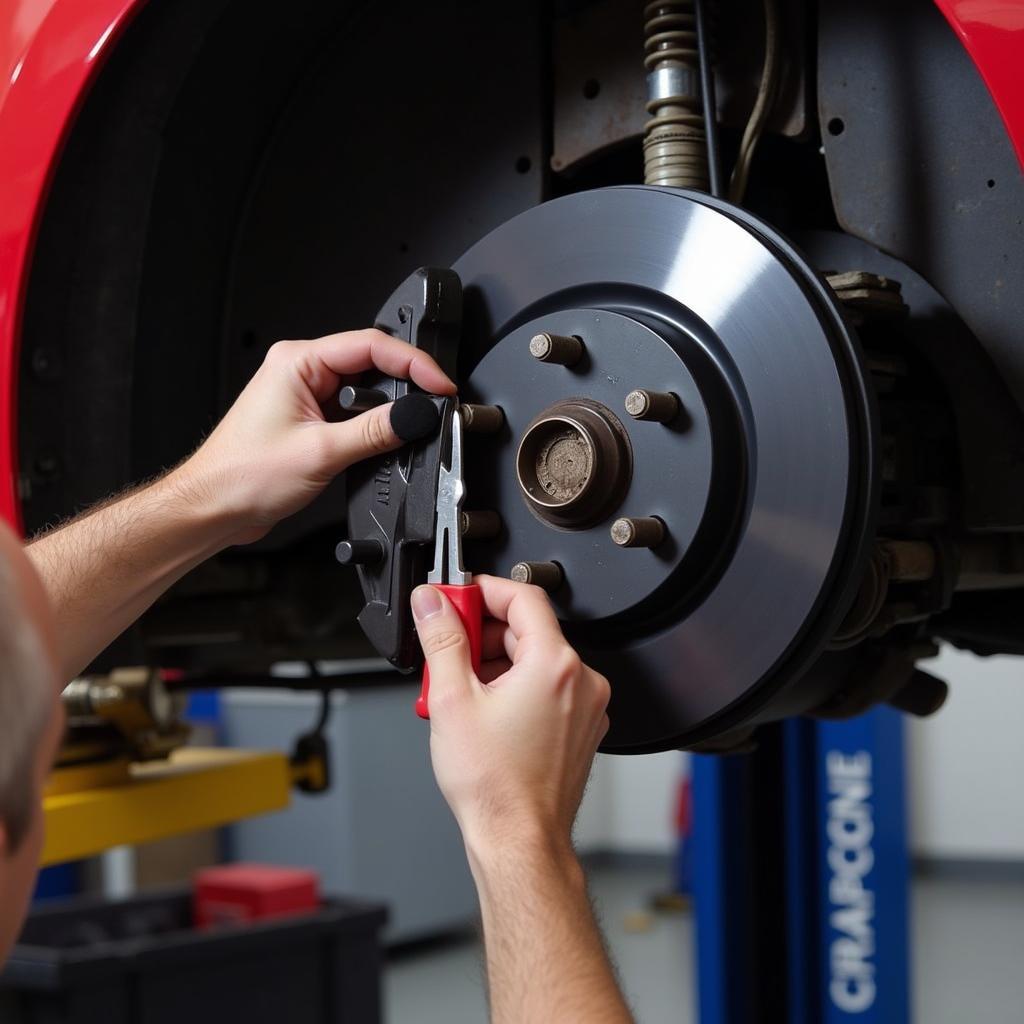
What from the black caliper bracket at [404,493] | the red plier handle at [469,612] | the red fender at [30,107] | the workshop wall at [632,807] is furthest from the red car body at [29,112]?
the workshop wall at [632,807]

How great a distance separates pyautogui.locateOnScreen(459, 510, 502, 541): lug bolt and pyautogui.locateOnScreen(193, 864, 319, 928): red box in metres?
1.92

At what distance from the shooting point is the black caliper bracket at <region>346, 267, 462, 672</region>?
0.78 metres

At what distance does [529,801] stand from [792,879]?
4.77 ft

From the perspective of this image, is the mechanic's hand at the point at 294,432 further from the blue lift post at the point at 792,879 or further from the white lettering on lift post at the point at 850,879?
the white lettering on lift post at the point at 850,879

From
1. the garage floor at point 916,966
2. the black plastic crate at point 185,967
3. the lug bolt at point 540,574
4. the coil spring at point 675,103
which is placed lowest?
the garage floor at point 916,966

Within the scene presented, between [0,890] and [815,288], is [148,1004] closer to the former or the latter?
[0,890]

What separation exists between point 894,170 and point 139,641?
2.34 feet

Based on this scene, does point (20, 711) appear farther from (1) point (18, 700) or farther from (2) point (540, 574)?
(2) point (540, 574)

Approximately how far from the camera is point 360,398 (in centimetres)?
81

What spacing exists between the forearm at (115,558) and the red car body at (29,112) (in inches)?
3.0

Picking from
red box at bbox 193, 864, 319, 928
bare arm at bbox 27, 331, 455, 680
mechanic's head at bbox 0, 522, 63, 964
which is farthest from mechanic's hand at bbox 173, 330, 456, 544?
red box at bbox 193, 864, 319, 928

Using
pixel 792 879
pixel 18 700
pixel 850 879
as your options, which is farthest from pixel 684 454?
pixel 850 879

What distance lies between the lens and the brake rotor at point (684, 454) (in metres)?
0.71

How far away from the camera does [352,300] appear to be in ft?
3.57
